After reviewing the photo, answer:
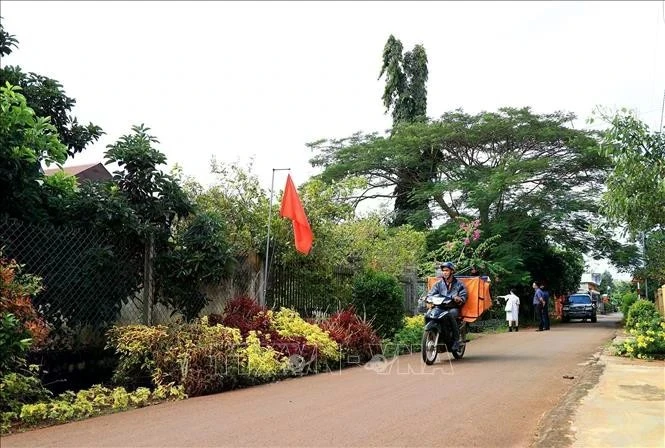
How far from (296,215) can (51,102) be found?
15.1 ft

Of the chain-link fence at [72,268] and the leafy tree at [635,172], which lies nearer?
the chain-link fence at [72,268]

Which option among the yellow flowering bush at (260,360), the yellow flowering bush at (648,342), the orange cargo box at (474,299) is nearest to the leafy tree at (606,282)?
the yellow flowering bush at (648,342)

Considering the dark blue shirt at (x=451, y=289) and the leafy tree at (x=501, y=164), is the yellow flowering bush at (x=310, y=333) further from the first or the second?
the leafy tree at (x=501, y=164)

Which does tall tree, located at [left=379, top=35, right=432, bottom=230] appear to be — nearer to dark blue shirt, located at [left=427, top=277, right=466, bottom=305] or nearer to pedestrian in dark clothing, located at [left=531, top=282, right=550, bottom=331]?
pedestrian in dark clothing, located at [left=531, top=282, right=550, bottom=331]

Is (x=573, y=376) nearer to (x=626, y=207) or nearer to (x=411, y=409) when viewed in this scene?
(x=626, y=207)

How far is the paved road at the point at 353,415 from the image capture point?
549cm

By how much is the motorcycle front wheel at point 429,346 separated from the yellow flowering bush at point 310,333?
1507 mm

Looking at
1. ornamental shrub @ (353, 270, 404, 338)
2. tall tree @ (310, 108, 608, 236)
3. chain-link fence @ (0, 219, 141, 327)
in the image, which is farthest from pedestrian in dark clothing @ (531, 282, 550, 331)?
chain-link fence @ (0, 219, 141, 327)

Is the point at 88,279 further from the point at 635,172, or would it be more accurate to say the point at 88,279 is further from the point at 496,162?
the point at 496,162

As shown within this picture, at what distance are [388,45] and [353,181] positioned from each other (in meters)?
19.5

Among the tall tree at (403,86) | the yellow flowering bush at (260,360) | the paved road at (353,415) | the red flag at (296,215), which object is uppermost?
the tall tree at (403,86)

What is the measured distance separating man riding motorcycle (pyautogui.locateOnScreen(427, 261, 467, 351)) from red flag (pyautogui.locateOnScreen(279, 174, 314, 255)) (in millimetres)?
2583

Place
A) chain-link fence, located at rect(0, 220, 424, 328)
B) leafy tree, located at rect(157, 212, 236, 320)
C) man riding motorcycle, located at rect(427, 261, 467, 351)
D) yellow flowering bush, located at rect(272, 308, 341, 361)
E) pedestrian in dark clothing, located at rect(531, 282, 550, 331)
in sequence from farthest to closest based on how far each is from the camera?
pedestrian in dark clothing, located at rect(531, 282, 550, 331) < man riding motorcycle, located at rect(427, 261, 467, 351) < yellow flowering bush, located at rect(272, 308, 341, 361) < leafy tree, located at rect(157, 212, 236, 320) < chain-link fence, located at rect(0, 220, 424, 328)

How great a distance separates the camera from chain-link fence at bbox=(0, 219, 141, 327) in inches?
275
